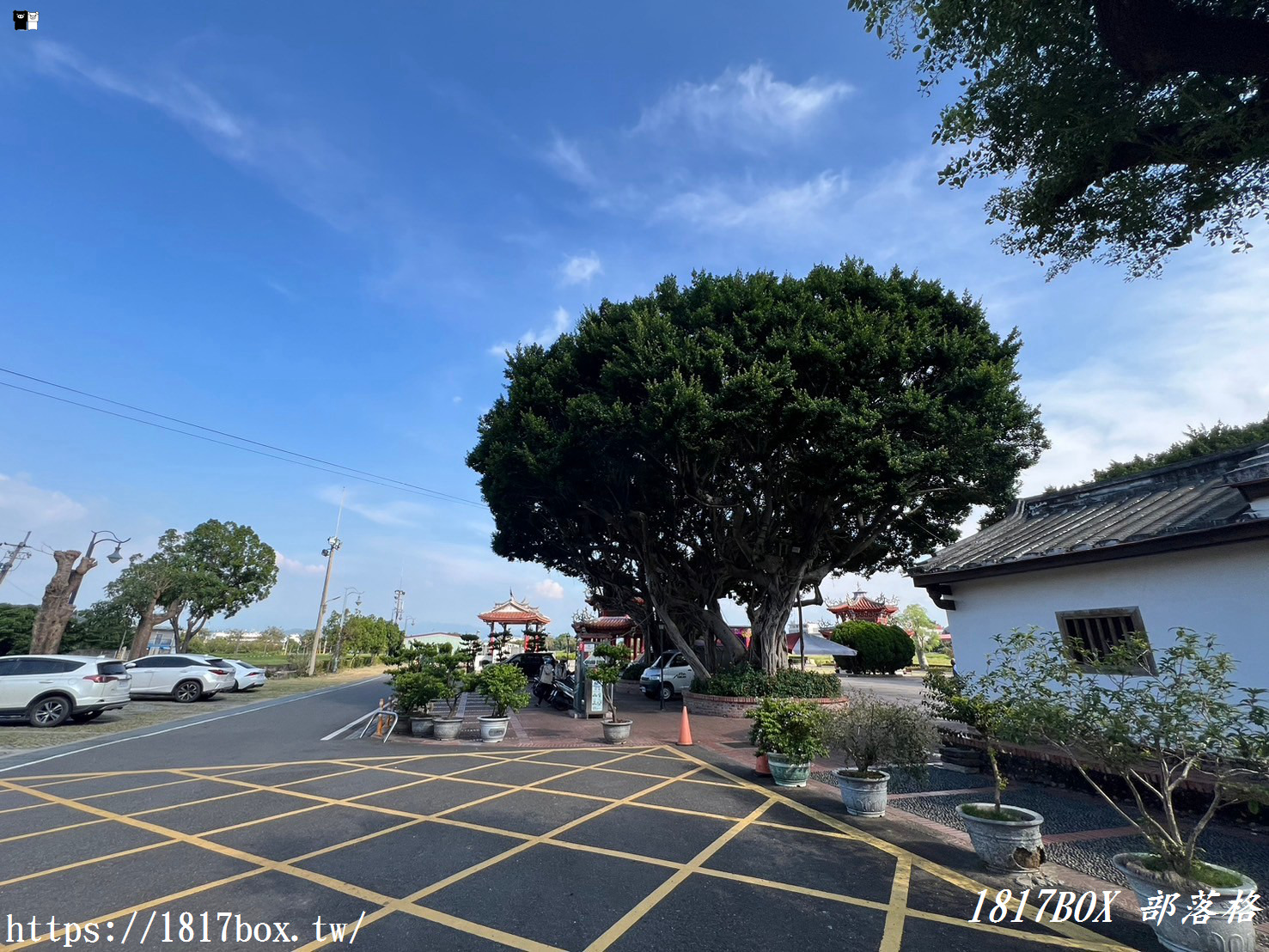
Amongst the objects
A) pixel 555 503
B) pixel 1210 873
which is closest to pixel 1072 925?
pixel 1210 873

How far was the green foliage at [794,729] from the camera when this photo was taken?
8.47 meters

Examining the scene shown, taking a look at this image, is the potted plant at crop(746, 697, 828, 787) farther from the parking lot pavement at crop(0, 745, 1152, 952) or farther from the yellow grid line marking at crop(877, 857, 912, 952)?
the yellow grid line marking at crop(877, 857, 912, 952)

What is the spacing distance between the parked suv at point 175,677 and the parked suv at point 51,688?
6023 millimetres

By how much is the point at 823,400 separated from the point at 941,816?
30.9 ft

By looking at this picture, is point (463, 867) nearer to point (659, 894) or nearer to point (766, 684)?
point (659, 894)

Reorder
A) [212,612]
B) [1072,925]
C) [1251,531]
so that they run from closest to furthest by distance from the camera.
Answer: [1072,925]
[1251,531]
[212,612]

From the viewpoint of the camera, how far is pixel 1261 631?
6.89 metres

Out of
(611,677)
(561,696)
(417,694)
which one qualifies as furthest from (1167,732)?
(561,696)

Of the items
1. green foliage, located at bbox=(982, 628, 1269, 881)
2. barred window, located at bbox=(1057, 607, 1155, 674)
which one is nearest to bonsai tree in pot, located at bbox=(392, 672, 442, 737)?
green foliage, located at bbox=(982, 628, 1269, 881)

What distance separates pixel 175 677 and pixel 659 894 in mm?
23537

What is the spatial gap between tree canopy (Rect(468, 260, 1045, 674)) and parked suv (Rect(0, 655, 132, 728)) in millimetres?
11403

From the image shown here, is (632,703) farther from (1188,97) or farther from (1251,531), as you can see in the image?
(1188,97)

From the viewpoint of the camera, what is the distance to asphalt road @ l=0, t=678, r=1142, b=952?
4219 millimetres

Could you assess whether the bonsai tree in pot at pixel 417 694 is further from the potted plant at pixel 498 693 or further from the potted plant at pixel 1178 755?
the potted plant at pixel 1178 755
